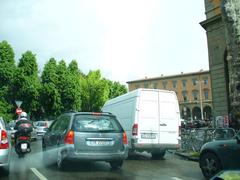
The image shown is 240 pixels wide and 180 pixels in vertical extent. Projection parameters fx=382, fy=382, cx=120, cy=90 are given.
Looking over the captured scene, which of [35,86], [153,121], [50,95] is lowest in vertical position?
[153,121]

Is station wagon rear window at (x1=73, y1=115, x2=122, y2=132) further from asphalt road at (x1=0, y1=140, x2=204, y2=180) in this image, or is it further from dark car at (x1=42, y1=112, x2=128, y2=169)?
asphalt road at (x1=0, y1=140, x2=204, y2=180)

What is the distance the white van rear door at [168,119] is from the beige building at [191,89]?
301ft

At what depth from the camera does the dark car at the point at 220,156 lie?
27.8ft

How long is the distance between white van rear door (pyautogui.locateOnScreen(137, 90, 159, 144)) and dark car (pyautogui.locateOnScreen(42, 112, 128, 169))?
3005mm

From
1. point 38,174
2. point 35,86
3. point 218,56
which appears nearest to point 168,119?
point 38,174

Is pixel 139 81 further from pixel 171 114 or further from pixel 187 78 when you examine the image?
pixel 171 114

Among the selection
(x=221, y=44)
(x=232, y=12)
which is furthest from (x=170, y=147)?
(x=221, y=44)

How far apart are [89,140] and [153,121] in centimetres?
446

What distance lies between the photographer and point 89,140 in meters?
10.0

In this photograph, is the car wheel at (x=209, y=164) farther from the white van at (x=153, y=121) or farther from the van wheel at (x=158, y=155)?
the van wheel at (x=158, y=155)

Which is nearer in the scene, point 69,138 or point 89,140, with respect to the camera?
point 69,138

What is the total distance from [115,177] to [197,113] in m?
103

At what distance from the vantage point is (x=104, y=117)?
10.8m

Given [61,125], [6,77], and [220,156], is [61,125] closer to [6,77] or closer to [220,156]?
[220,156]
